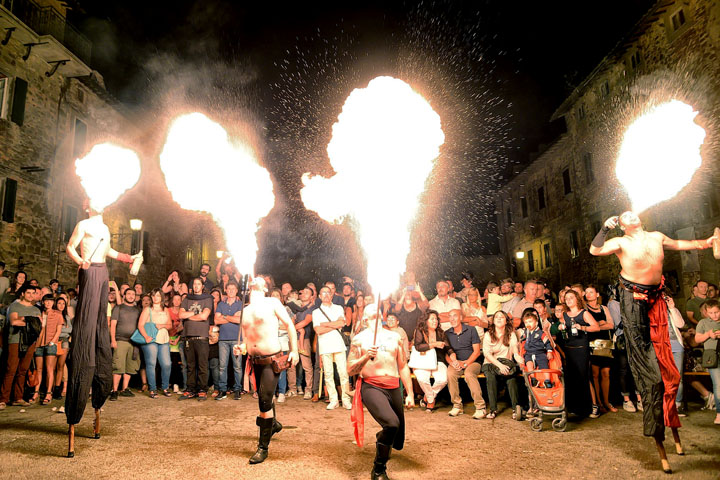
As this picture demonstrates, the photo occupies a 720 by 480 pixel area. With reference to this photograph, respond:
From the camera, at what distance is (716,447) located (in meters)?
5.27

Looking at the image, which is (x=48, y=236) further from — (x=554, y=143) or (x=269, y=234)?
(x=554, y=143)

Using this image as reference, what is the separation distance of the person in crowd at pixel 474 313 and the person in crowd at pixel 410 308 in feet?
2.87

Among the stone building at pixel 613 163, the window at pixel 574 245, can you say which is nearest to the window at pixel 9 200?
the stone building at pixel 613 163

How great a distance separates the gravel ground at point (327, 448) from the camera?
4.62 m

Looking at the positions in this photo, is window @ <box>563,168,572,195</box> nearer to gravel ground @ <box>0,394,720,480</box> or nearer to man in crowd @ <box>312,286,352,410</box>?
gravel ground @ <box>0,394,720,480</box>

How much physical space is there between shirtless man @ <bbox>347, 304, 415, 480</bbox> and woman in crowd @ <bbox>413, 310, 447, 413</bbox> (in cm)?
301

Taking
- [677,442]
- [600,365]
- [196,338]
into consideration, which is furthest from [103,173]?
[600,365]

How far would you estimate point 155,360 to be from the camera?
910 cm

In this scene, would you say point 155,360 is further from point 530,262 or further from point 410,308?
point 530,262

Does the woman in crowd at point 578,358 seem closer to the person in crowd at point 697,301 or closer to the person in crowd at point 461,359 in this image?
the person in crowd at point 461,359

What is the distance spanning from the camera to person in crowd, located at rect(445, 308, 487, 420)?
759 cm

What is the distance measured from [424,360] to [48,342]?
284 inches

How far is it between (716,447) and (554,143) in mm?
22572

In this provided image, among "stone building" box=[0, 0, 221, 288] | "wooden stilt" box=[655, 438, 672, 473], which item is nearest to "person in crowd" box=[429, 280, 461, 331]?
"wooden stilt" box=[655, 438, 672, 473]
